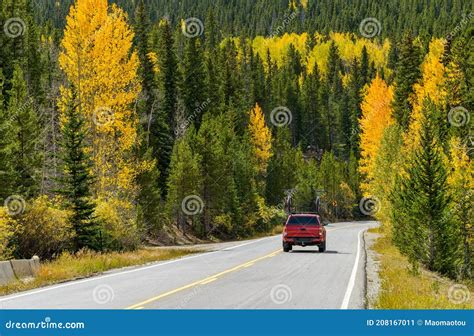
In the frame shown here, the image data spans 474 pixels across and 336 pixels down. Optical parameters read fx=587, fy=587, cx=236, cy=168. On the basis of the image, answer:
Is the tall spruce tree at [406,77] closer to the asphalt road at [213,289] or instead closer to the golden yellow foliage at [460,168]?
the golden yellow foliage at [460,168]

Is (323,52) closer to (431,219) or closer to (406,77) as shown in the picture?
(406,77)

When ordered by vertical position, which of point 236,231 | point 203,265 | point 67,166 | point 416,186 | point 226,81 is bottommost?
point 236,231

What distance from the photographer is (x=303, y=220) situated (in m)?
29.8

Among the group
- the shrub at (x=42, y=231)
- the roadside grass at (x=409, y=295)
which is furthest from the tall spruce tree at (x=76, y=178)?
the roadside grass at (x=409, y=295)

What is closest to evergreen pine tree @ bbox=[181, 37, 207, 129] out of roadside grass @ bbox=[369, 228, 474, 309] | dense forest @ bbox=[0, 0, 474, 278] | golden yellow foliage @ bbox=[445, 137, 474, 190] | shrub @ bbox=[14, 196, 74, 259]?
dense forest @ bbox=[0, 0, 474, 278]

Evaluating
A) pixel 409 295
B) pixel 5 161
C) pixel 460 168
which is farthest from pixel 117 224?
pixel 460 168

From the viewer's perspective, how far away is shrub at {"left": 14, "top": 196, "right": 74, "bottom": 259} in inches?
893

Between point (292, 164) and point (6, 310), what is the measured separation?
7409cm

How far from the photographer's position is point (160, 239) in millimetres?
44219

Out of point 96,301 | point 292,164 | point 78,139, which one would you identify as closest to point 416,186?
point 78,139

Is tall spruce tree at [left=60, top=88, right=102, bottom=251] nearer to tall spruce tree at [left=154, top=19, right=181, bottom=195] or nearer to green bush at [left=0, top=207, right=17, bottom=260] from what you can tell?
green bush at [left=0, top=207, right=17, bottom=260]

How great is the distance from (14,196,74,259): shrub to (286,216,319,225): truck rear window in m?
11.1

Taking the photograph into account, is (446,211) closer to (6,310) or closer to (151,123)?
(6,310)

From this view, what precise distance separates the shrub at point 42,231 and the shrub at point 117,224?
79.7 inches
